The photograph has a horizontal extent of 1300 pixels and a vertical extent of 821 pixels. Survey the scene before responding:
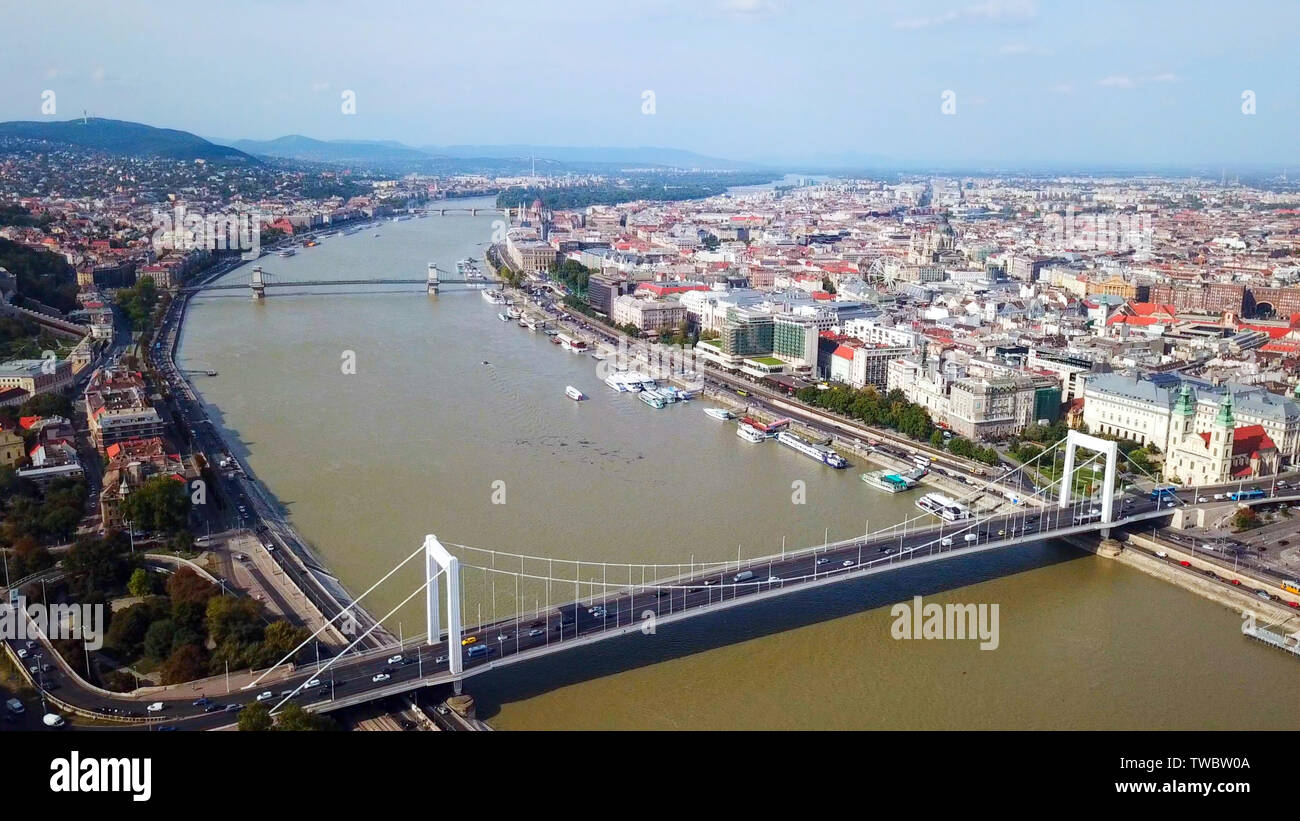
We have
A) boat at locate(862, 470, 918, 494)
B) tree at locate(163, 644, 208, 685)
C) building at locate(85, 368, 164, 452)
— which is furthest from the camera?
building at locate(85, 368, 164, 452)

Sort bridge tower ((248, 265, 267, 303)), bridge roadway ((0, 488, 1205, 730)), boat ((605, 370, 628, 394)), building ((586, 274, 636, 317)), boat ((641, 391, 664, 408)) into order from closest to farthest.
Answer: bridge roadway ((0, 488, 1205, 730))
boat ((641, 391, 664, 408))
boat ((605, 370, 628, 394))
building ((586, 274, 636, 317))
bridge tower ((248, 265, 267, 303))

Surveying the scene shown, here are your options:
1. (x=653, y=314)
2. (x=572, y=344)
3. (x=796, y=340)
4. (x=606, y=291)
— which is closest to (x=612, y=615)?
(x=796, y=340)

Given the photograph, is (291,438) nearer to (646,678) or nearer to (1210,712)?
(646,678)

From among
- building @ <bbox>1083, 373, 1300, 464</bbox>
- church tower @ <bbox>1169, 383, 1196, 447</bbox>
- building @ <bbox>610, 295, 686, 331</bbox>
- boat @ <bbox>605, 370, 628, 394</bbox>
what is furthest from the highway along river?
building @ <bbox>610, 295, 686, 331</bbox>

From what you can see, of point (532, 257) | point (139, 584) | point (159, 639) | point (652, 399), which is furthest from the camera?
point (532, 257)

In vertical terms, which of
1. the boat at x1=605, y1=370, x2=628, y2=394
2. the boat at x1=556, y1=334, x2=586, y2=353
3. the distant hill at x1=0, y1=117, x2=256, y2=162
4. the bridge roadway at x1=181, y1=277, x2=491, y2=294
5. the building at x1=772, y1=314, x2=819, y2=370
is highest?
the distant hill at x1=0, y1=117, x2=256, y2=162

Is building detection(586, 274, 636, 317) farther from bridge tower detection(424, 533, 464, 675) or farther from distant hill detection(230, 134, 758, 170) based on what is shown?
distant hill detection(230, 134, 758, 170)

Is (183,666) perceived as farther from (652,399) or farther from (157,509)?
(652,399)
